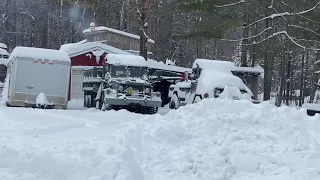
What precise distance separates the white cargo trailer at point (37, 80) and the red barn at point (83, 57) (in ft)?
31.7

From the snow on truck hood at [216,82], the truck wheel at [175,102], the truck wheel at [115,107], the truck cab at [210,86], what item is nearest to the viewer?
the truck cab at [210,86]

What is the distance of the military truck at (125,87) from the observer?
17844 mm

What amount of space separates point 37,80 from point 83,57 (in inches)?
427

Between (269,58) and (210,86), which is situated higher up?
(269,58)

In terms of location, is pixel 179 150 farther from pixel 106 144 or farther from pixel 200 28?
pixel 200 28

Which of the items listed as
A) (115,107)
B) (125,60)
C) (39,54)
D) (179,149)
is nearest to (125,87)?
(115,107)

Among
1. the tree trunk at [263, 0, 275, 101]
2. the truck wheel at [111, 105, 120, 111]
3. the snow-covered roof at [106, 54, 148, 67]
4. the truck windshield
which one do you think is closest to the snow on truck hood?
the truck windshield

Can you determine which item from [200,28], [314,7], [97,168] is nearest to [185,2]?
[200,28]

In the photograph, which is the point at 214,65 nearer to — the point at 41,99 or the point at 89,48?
the point at 41,99

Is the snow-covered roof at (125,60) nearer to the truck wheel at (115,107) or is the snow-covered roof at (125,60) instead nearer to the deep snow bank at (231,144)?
the truck wheel at (115,107)

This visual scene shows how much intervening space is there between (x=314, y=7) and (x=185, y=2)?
270 inches

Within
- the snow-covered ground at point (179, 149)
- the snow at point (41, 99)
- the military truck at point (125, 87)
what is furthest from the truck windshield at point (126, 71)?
the snow-covered ground at point (179, 149)

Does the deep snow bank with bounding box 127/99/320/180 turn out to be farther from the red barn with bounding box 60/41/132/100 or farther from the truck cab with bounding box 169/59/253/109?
the red barn with bounding box 60/41/132/100

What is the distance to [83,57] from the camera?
30.5 metres
